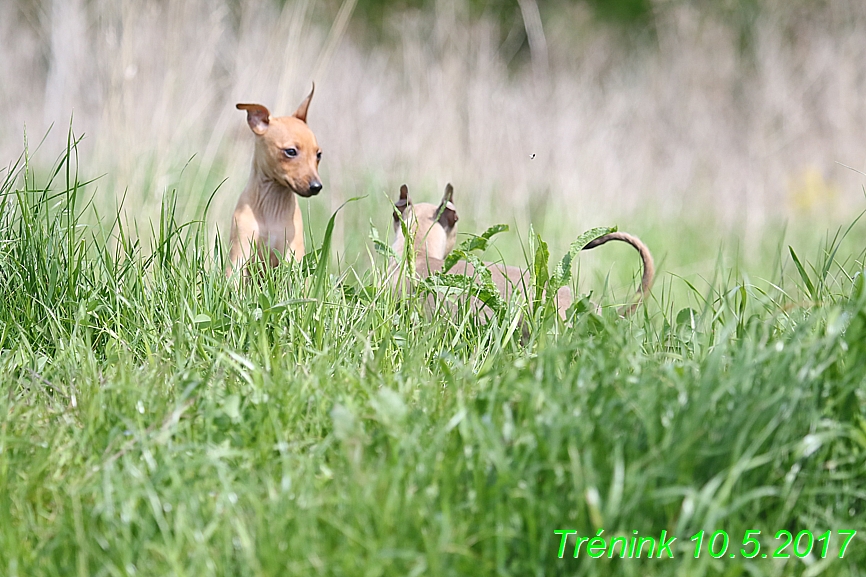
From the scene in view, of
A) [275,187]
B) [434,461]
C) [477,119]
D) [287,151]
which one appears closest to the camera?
[434,461]

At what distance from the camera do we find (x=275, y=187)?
3195 millimetres

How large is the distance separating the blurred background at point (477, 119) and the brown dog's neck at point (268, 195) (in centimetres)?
66

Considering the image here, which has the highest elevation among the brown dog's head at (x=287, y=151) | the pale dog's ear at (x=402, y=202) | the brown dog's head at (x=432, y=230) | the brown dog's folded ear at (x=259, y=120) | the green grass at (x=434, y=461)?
the brown dog's folded ear at (x=259, y=120)

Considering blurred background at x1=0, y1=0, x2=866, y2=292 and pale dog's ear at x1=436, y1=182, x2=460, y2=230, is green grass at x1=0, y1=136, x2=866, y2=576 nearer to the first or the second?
pale dog's ear at x1=436, y1=182, x2=460, y2=230

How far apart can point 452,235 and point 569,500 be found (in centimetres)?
197

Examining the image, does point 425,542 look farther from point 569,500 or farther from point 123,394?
point 123,394

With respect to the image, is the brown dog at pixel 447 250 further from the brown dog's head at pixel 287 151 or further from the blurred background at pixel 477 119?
the blurred background at pixel 477 119

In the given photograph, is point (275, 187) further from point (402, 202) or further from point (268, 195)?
point (402, 202)

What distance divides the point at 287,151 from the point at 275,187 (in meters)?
0.17

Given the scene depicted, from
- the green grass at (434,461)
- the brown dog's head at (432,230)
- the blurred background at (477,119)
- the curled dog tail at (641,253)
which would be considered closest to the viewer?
the green grass at (434,461)

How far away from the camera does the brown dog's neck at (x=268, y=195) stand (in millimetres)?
3188

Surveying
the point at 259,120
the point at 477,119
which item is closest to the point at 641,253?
the point at 259,120

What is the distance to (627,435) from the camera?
167 centimetres

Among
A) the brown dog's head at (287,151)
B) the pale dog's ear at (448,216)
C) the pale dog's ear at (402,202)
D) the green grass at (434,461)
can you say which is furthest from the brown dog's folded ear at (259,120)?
the green grass at (434,461)
